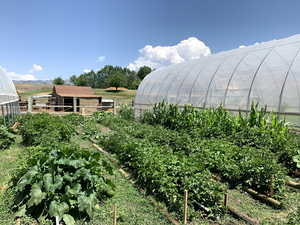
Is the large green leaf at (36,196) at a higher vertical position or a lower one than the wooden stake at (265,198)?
higher

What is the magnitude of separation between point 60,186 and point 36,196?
0.95 feet

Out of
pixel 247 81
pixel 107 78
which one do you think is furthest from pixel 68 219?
pixel 107 78

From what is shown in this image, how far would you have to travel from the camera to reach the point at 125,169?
4.66 metres

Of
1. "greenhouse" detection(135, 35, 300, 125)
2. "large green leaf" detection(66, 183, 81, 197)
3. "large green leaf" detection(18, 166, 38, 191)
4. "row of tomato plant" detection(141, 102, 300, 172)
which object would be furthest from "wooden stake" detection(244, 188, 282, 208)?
"greenhouse" detection(135, 35, 300, 125)

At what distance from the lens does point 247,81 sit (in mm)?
7691

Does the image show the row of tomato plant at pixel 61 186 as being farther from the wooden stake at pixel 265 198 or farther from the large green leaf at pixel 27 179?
the wooden stake at pixel 265 198

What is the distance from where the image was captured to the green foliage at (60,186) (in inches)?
105

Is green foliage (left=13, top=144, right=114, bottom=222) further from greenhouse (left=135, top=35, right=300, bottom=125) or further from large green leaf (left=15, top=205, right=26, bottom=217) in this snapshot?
greenhouse (left=135, top=35, right=300, bottom=125)

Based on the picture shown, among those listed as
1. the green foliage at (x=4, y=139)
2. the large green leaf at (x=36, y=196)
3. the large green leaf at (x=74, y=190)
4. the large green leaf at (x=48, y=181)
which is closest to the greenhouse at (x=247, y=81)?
the large green leaf at (x=74, y=190)

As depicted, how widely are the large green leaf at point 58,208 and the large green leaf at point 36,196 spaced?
149mm

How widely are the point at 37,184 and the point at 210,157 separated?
3407mm

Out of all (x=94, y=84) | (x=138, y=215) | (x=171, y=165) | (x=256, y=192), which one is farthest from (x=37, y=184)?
(x=94, y=84)

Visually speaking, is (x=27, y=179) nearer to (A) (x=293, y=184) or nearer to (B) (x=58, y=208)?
(B) (x=58, y=208)

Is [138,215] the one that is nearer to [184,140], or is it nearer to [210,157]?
[210,157]
